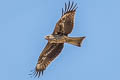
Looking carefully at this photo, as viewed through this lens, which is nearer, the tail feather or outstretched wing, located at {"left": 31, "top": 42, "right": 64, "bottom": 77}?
the tail feather

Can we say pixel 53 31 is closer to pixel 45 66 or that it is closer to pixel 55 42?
pixel 55 42

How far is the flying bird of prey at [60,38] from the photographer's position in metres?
21.5

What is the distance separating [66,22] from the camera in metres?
21.9

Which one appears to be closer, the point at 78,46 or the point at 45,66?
the point at 78,46

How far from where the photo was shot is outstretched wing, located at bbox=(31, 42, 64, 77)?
22625mm

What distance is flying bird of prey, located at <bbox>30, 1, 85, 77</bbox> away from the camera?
2145 centimetres

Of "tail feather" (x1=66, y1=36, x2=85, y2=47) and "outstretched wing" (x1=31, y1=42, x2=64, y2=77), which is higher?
"tail feather" (x1=66, y1=36, x2=85, y2=47)

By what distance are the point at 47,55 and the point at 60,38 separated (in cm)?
160

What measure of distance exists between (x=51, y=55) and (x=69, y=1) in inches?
Answer: 92.8

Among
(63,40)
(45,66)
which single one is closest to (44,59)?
(45,66)

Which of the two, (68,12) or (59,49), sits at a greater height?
(68,12)

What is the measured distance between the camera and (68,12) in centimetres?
2216

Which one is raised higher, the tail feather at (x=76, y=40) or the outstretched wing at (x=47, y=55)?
the tail feather at (x=76, y=40)

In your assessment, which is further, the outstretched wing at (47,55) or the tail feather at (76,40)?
the outstretched wing at (47,55)
